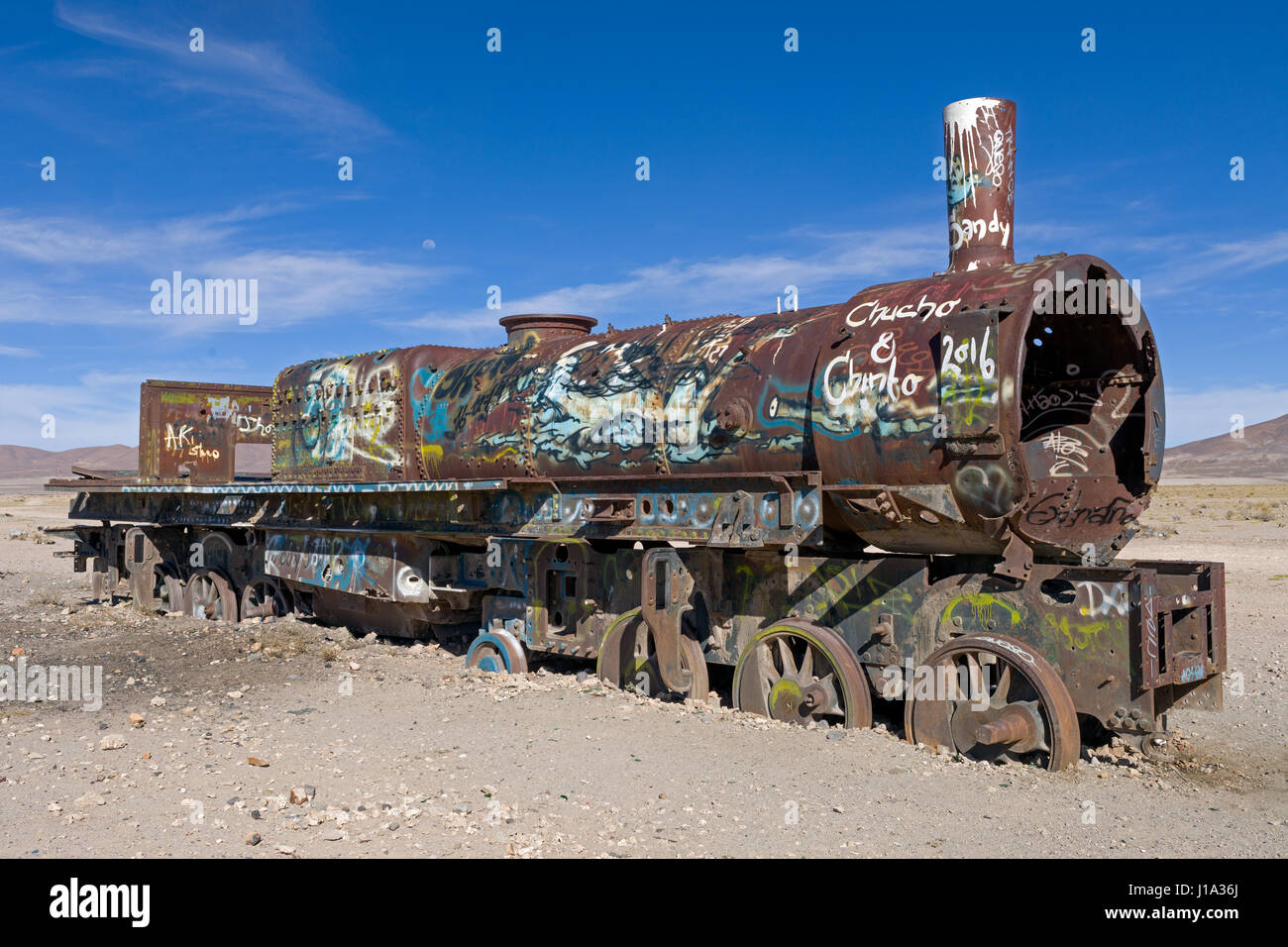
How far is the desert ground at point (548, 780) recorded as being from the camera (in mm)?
5402

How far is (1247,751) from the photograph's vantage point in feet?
24.5

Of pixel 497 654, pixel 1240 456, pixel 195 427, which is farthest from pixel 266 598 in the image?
pixel 1240 456

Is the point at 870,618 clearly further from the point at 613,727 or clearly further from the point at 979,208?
the point at 979,208

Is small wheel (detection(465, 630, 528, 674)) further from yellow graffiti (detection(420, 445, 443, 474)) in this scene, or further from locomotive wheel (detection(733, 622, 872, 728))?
locomotive wheel (detection(733, 622, 872, 728))

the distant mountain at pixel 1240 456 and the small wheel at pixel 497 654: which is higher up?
the distant mountain at pixel 1240 456

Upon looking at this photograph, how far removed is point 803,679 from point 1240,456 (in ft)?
454

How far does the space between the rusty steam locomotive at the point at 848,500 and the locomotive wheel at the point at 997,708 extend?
0.02 metres

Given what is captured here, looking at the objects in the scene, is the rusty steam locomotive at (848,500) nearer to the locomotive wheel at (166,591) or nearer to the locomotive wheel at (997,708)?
the locomotive wheel at (997,708)

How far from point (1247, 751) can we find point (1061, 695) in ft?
6.68

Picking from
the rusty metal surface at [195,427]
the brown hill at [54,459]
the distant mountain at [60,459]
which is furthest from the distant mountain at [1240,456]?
the brown hill at [54,459]

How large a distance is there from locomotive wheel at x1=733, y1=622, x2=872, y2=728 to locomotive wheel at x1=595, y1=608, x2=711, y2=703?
412 mm

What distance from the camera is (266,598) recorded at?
46.3 ft

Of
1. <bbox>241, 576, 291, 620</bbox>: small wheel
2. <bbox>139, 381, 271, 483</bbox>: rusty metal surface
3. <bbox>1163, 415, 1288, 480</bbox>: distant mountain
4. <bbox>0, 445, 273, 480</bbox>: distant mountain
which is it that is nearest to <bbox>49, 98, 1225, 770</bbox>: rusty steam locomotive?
<bbox>241, 576, 291, 620</bbox>: small wheel
